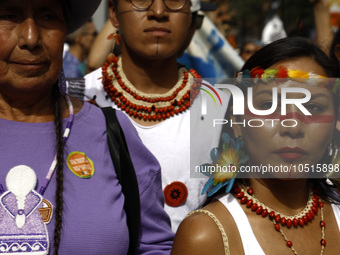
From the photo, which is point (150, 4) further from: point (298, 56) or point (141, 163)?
point (141, 163)

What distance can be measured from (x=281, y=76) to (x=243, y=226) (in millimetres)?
611

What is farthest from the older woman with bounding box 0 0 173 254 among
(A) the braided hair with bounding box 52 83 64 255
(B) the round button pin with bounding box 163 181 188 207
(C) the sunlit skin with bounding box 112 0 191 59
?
(C) the sunlit skin with bounding box 112 0 191 59

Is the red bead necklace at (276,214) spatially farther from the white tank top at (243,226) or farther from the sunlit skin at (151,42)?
the sunlit skin at (151,42)

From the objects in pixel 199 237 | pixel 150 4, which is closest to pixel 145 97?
pixel 150 4

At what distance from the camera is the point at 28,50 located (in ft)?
7.02

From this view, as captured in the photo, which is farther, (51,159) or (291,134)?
(291,134)

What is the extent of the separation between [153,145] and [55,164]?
92cm

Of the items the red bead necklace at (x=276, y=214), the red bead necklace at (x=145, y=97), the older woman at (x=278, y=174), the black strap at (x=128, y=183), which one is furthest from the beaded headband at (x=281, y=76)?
the red bead necklace at (x=145, y=97)

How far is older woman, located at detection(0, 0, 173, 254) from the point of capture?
2.04 metres

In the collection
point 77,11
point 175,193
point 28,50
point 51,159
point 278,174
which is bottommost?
point 175,193

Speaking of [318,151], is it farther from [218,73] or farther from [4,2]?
[218,73]

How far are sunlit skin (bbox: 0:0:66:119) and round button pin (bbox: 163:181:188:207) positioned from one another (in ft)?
3.02

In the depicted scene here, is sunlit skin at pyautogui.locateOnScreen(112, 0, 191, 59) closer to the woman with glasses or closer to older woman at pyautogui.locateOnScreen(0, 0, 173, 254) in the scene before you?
the woman with glasses

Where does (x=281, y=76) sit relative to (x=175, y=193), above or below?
above
